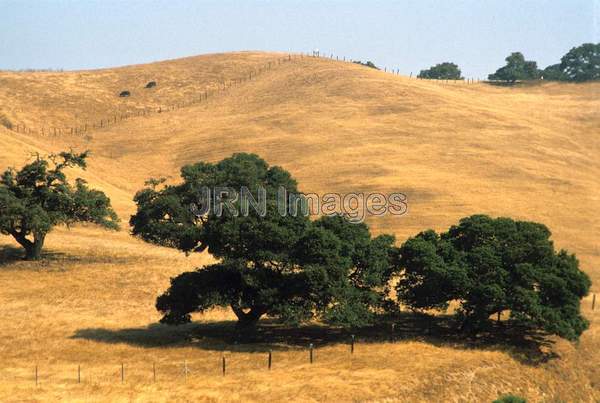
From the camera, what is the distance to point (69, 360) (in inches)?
1444

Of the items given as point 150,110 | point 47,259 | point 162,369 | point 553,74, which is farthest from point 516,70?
point 162,369

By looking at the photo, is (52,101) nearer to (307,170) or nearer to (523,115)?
(307,170)

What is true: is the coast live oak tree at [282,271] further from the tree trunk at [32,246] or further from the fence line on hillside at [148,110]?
the fence line on hillside at [148,110]

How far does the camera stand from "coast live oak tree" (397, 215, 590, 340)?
38.7m

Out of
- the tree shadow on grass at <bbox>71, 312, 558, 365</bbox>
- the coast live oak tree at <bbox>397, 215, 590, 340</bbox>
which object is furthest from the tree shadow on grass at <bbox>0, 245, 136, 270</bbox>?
the coast live oak tree at <bbox>397, 215, 590, 340</bbox>

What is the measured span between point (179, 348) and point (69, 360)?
5.64m

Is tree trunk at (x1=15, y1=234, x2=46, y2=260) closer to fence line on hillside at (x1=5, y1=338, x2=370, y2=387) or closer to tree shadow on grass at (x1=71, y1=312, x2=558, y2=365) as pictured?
tree shadow on grass at (x1=71, y1=312, x2=558, y2=365)

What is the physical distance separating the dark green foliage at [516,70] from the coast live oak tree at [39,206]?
435 ft

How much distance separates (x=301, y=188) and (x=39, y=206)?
127 ft

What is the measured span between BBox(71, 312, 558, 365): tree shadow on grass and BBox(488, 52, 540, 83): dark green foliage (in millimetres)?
137951

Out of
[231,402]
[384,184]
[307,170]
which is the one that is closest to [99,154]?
[307,170]

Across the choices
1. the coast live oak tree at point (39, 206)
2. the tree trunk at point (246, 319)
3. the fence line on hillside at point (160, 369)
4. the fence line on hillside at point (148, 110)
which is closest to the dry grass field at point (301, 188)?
the fence line on hillside at point (160, 369)

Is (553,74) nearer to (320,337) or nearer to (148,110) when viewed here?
(148,110)

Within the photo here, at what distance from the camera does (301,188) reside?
88.7 meters
